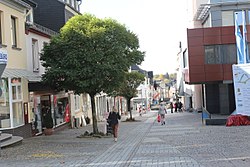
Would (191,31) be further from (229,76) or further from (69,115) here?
(69,115)

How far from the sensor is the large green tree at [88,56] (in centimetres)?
2084

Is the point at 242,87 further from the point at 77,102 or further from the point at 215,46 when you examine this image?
the point at 77,102

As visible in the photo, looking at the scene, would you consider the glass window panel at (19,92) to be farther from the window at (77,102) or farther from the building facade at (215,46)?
the building facade at (215,46)

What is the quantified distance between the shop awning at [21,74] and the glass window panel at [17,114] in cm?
142

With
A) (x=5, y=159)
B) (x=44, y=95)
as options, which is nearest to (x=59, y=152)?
(x=5, y=159)

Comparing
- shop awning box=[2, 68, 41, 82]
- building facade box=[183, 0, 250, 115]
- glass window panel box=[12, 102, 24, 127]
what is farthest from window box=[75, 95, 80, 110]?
glass window panel box=[12, 102, 24, 127]

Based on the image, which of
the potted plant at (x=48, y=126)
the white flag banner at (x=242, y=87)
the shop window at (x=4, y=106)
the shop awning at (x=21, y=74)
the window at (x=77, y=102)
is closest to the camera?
the shop awning at (x=21, y=74)

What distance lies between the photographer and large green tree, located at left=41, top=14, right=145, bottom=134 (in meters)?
20.8

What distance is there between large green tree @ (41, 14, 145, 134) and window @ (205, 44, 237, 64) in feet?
54.2

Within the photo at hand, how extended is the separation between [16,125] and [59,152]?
593cm

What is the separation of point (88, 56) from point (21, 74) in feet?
10.6

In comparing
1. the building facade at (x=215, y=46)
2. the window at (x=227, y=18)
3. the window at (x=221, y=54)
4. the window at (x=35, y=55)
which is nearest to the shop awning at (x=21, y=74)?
the window at (x=35, y=55)

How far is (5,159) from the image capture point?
13.5 meters

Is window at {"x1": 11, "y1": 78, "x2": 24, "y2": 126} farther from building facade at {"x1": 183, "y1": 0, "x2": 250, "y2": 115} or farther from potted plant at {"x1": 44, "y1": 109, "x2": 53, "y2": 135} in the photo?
building facade at {"x1": 183, "y1": 0, "x2": 250, "y2": 115}
